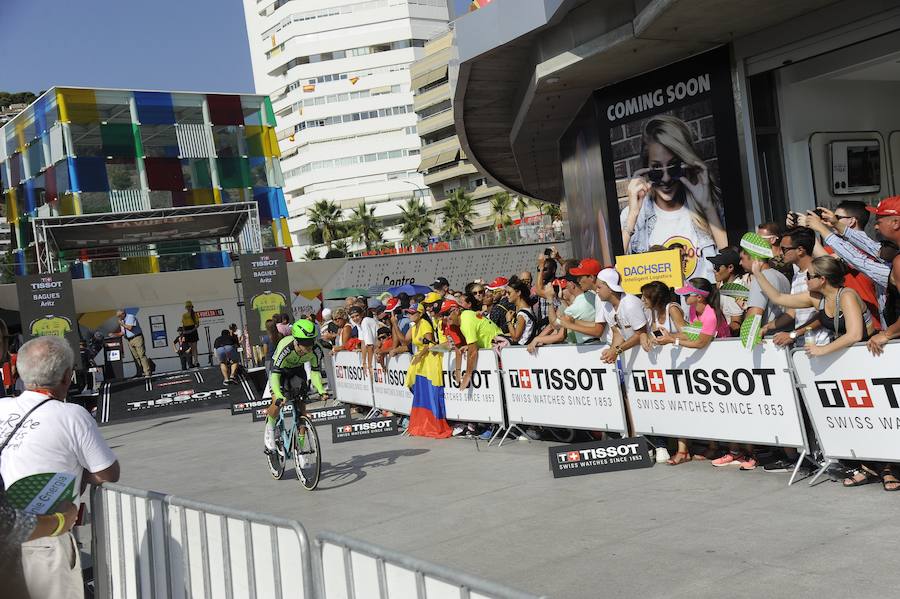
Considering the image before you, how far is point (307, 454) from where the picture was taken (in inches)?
421

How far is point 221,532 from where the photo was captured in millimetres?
4344

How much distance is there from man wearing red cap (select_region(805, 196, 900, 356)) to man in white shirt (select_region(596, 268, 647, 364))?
2.37m

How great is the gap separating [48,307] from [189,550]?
2153 cm

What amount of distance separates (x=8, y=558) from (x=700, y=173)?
12602 millimetres

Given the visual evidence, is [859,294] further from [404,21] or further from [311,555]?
[404,21]

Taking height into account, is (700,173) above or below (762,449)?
above

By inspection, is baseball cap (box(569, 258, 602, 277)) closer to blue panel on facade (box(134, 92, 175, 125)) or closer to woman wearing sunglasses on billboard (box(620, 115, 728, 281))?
woman wearing sunglasses on billboard (box(620, 115, 728, 281))

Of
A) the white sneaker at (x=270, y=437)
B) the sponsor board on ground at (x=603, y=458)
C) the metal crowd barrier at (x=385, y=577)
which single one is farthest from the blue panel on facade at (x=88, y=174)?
the metal crowd barrier at (x=385, y=577)

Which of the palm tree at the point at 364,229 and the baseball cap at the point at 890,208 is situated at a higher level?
the palm tree at the point at 364,229

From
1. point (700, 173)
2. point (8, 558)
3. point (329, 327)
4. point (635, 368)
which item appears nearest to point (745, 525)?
point (635, 368)

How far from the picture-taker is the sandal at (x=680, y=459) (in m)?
9.40

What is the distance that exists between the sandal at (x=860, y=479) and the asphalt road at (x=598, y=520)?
0.10m

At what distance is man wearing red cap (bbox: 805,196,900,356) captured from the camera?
23.2 ft

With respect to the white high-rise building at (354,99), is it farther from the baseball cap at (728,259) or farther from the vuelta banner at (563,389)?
the baseball cap at (728,259)
